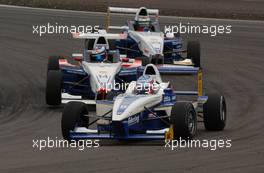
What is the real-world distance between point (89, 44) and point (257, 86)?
204 inches

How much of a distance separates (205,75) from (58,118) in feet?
27.9

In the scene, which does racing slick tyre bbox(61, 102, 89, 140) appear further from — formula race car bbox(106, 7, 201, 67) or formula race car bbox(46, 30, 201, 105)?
formula race car bbox(106, 7, 201, 67)

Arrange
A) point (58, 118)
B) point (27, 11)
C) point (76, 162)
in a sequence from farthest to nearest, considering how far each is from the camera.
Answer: point (27, 11) → point (58, 118) → point (76, 162)

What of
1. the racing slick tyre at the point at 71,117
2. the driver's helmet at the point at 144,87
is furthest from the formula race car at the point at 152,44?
the racing slick tyre at the point at 71,117

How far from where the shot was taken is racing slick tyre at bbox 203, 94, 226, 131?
19016 mm

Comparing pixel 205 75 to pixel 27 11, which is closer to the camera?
pixel 205 75

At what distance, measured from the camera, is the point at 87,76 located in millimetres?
23719

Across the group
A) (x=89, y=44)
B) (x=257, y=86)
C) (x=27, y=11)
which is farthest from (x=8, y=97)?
(x=27, y=11)

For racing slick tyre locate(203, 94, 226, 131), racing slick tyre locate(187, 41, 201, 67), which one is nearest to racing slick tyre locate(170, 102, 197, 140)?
racing slick tyre locate(203, 94, 226, 131)

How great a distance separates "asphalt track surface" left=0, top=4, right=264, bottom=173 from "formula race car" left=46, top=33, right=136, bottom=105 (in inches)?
23.3

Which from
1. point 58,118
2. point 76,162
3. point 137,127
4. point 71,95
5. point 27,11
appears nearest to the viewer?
point 76,162

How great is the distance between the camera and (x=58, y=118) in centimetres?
2152

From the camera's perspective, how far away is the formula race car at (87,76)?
22719 millimetres

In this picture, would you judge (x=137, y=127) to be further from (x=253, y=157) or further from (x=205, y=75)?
(x=205, y=75)
